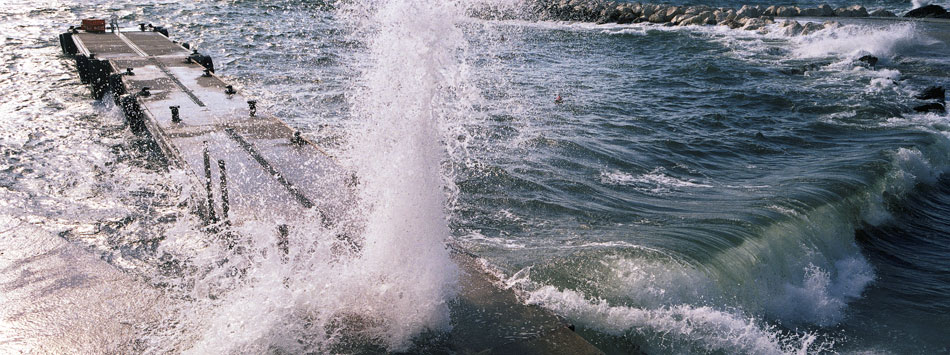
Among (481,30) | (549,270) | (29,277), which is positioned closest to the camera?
(29,277)

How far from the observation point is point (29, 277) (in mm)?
7195

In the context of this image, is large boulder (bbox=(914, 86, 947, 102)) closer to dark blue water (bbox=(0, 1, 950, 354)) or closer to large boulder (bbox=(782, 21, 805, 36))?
dark blue water (bbox=(0, 1, 950, 354))

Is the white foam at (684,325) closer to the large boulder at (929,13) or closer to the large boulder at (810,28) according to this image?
the large boulder at (810,28)

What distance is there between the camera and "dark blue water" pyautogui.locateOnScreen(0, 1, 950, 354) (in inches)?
290

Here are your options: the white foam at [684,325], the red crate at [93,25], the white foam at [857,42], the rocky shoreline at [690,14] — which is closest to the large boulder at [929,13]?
the rocky shoreline at [690,14]

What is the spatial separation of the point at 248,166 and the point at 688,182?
736cm

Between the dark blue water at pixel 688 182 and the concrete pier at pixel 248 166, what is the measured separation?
78 cm

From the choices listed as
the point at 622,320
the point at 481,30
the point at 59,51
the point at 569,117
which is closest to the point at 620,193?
the point at 622,320

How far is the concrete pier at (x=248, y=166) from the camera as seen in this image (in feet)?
19.7

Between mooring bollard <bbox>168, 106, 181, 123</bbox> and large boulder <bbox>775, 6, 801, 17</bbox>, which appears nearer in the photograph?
mooring bollard <bbox>168, 106, 181, 123</bbox>

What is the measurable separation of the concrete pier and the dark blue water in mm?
784

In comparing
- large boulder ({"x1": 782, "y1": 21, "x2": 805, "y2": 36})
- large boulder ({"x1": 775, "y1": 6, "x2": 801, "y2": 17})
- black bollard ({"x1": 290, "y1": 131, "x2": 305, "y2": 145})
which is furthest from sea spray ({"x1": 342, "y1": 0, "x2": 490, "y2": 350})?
large boulder ({"x1": 775, "y1": 6, "x2": 801, "y2": 17})

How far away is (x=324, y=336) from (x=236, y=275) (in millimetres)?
1479

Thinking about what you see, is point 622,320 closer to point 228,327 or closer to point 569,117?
point 228,327
